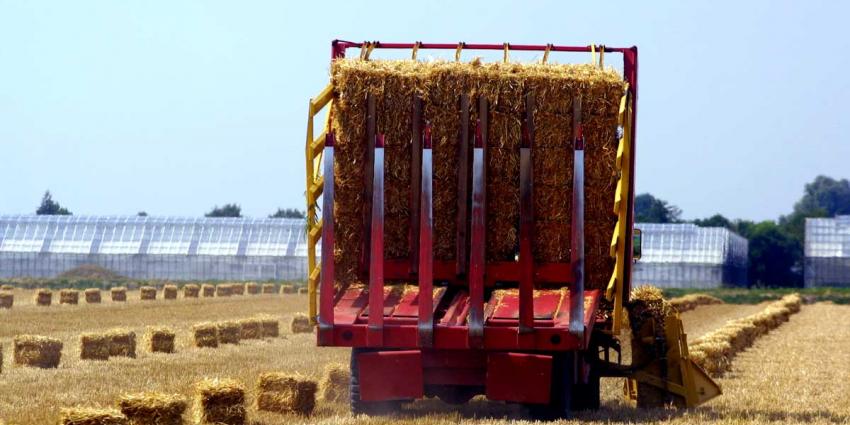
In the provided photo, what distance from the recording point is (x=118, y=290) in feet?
169

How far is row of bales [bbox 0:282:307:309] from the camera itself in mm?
45625

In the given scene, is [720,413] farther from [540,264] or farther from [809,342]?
[809,342]

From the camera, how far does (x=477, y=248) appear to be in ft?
47.2

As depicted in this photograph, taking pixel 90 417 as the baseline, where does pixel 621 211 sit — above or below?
above

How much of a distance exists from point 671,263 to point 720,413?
81221 mm

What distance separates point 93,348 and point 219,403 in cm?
980

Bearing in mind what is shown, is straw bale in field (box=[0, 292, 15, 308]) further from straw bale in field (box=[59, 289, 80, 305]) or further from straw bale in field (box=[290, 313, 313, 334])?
straw bale in field (box=[290, 313, 313, 334])

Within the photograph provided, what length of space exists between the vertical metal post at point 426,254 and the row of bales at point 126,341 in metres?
9.47

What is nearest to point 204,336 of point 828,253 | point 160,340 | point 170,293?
point 160,340

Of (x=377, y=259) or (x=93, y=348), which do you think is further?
(x=93, y=348)

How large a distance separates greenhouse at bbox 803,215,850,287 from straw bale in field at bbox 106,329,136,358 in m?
90.2

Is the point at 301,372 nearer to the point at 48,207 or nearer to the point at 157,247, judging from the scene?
the point at 157,247

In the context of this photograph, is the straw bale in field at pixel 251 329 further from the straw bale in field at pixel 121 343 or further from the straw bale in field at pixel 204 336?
the straw bale in field at pixel 121 343

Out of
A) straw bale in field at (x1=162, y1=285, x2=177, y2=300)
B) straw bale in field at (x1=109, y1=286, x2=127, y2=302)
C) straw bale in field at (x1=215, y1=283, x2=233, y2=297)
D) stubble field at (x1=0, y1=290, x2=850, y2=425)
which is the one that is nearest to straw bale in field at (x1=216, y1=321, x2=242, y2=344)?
stubble field at (x1=0, y1=290, x2=850, y2=425)
